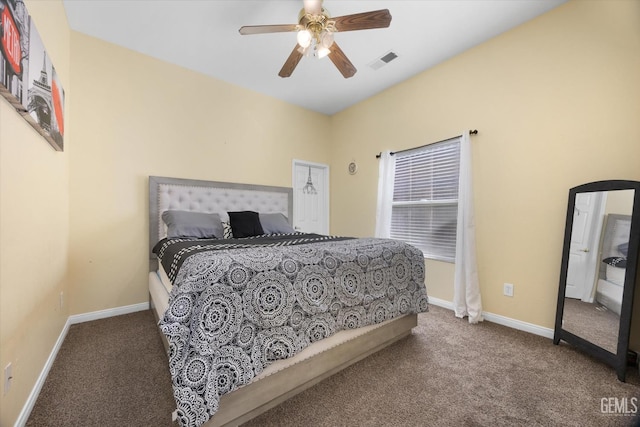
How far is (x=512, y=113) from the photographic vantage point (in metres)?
2.48

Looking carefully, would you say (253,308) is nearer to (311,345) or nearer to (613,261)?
(311,345)

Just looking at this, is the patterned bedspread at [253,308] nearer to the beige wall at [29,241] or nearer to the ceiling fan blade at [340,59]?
the beige wall at [29,241]

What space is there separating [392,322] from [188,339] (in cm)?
150

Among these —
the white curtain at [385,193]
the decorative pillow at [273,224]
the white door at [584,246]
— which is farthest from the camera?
the white curtain at [385,193]

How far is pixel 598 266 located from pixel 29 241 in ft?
12.2

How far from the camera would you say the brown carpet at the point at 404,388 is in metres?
1.36

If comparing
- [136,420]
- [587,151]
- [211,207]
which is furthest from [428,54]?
[136,420]

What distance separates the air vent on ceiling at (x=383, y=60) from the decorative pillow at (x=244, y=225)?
2302 mm

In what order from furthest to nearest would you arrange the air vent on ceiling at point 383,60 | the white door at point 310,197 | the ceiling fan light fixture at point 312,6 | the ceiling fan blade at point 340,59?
the white door at point 310,197 < the air vent on ceiling at point 383,60 < the ceiling fan blade at point 340,59 < the ceiling fan light fixture at point 312,6

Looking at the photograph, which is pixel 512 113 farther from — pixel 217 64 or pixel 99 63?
pixel 99 63

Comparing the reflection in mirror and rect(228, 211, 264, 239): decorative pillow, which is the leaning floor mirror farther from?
rect(228, 211, 264, 239): decorative pillow

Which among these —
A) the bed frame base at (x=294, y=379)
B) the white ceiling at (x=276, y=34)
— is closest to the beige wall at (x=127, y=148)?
the white ceiling at (x=276, y=34)

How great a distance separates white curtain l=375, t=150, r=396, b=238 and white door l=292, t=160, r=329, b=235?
118cm

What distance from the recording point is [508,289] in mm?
2506
